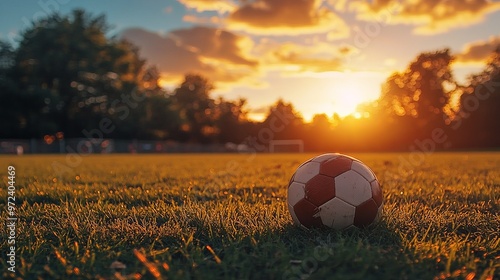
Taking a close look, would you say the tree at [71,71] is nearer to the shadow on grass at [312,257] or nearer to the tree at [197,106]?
the tree at [197,106]

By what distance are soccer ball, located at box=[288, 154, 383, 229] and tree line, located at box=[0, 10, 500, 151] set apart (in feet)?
145

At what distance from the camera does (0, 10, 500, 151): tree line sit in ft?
145

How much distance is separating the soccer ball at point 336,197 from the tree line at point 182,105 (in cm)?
4415

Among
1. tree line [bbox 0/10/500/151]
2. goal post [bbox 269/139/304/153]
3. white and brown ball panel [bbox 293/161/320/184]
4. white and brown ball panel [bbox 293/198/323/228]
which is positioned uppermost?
tree line [bbox 0/10/500/151]

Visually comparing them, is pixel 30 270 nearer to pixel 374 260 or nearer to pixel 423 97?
pixel 374 260

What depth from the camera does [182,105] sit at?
67188 millimetres

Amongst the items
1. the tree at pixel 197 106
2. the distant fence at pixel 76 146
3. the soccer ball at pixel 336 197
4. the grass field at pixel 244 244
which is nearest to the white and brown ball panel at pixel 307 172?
the soccer ball at pixel 336 197

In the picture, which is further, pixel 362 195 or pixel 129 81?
pixel 129 81

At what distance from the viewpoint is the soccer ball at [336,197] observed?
3.24 meters

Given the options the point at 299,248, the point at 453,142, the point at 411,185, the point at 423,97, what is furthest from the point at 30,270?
the point at 423,97

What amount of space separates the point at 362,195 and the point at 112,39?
54449mm

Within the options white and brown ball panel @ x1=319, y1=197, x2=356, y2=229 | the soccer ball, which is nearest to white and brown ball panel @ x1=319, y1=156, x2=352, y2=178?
the soccer ball

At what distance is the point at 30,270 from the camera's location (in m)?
2.58

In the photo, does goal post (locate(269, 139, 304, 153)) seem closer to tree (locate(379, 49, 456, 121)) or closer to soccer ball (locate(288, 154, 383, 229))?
tree (locate(379, 49, 456, 121))
